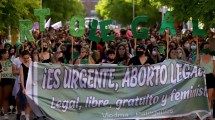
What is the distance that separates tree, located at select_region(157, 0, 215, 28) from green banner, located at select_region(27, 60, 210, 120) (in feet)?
10.2

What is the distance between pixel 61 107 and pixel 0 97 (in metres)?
2.91

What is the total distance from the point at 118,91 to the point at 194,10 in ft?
16.3

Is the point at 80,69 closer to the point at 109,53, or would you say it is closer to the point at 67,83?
the point at 67,83

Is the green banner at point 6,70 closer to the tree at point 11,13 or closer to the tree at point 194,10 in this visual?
the tree at point 194,10

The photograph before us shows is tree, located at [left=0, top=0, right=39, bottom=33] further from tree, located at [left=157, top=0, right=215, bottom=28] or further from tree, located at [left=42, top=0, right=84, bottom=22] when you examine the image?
tree, located at [left=42, top=0, right=84, bottom=22]

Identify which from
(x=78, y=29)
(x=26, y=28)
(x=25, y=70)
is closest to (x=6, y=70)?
(x=26, y=28)

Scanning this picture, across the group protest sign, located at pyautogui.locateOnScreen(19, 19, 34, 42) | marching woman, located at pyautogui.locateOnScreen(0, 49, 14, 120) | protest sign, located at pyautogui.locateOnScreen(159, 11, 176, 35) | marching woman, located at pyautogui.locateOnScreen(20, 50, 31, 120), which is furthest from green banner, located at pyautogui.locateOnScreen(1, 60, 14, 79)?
protest sign, located at pyautogui.locateOnScreen(159, 11, 176, 35)

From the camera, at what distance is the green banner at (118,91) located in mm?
10430

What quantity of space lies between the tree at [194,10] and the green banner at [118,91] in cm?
312

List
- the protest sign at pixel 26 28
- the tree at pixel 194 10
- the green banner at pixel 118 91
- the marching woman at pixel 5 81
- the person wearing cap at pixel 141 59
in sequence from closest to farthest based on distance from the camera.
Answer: the green banner at pixel 118 91 → the person wearing cap at pixel 141 59 → the marching woman at pixel 5 81 → the protest sign at pixel 26 28 → the tree at pixel 194 10

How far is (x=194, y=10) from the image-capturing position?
14867 millimetres

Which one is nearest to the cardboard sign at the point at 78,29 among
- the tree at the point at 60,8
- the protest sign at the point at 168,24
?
the protest sign at the point at 168,24

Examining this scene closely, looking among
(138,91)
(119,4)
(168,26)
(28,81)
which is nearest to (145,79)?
(138,91)

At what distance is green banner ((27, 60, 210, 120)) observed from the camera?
10430mm
